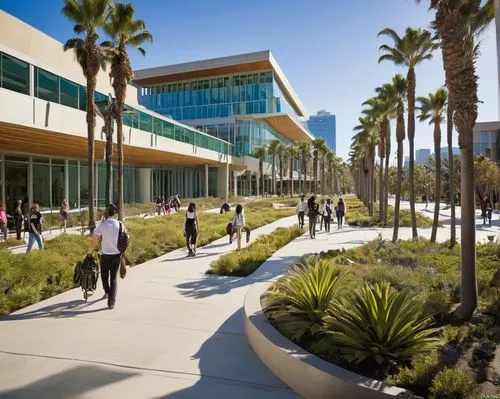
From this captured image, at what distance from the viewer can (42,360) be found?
4863mm

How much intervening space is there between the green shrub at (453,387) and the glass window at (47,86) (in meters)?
20.5

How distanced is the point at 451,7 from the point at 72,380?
26.2 ft

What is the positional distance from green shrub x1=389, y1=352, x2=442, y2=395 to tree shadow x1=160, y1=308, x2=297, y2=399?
1050 mm

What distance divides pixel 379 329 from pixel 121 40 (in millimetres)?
16955

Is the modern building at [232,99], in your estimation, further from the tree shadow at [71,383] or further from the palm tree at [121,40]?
the tree shadow at [71,383]

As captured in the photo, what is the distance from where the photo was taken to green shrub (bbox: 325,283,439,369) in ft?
13.7

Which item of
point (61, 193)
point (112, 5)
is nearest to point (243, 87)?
point (61, 193)

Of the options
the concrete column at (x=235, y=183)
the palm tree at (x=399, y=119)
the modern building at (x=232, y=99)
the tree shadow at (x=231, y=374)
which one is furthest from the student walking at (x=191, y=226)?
the concrete column at (x=235, y=183)

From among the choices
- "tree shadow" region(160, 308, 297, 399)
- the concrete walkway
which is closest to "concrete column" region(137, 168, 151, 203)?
the concrete walkway

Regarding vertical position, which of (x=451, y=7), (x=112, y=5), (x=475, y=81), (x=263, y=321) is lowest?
(x=263, y=321)

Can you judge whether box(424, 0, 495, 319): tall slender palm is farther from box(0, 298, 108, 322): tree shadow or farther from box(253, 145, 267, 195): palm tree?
box(253, 145, 267, 195): palm tree

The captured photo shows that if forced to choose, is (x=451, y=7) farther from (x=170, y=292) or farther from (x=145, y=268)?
(x=145, y=268)

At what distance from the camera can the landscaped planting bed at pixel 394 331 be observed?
3.81 m

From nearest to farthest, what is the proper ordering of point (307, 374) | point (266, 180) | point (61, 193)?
1. point (307, 374)
2. point (61, 193)
3. point (266, 180)
